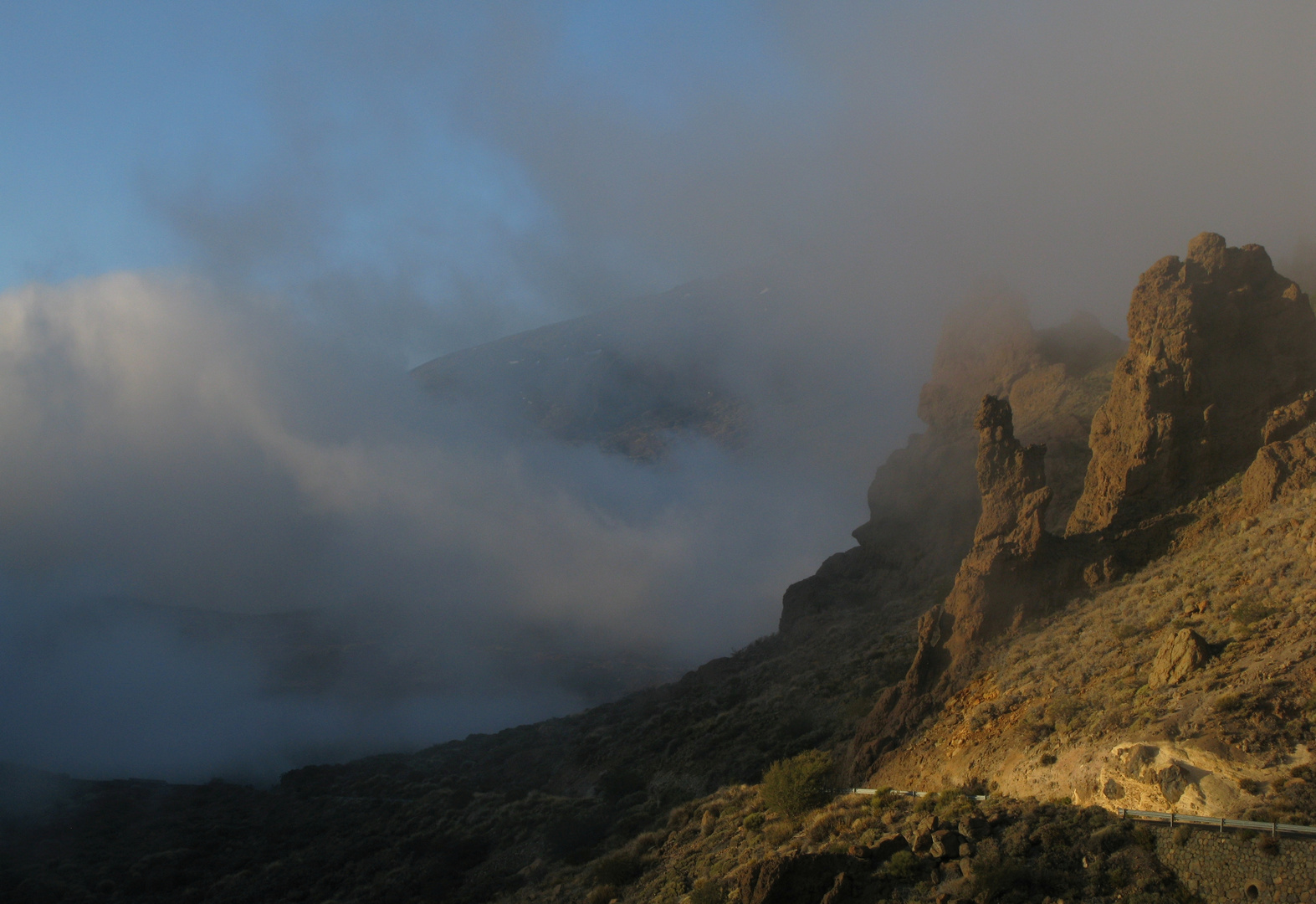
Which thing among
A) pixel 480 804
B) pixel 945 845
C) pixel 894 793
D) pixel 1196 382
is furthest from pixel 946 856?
pixel 480 804

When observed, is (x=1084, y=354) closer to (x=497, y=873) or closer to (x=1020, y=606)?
(x=1020, y=606)

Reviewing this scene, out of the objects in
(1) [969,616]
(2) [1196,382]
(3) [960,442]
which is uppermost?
(3) [960,442]

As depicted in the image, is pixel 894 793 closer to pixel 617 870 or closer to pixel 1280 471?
pixel 617 870

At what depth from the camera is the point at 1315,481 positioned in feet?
89.8

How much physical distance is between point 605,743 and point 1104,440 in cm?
3969

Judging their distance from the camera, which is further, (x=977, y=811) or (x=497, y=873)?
(x=497, y=873)

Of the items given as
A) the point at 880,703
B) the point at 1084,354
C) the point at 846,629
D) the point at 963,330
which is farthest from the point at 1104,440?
the point at 963,330

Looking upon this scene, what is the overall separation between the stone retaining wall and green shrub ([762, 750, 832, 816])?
1364 cm

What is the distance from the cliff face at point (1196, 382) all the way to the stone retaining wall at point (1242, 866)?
62.4 ft

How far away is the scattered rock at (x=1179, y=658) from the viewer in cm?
2250

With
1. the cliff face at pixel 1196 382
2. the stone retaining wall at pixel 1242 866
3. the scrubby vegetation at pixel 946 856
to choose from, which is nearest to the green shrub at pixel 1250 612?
the scrubby vegetation at pixel 946 856

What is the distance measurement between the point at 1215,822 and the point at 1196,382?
23837 millimetres

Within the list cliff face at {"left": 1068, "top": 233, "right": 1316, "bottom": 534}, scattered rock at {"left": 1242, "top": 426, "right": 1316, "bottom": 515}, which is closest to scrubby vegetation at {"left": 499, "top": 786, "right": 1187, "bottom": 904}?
scattered rock at {"left": 1242, "top": 426, "right": 1316, "bottom": 515}

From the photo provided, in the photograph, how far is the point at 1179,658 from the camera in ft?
75.3
